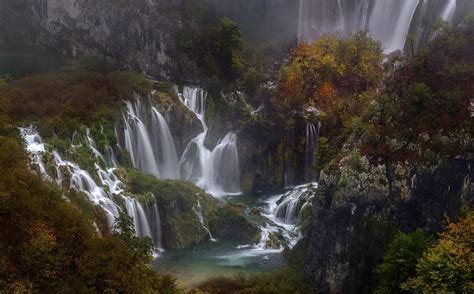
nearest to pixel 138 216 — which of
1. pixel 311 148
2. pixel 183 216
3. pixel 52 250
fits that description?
pixel 183 216

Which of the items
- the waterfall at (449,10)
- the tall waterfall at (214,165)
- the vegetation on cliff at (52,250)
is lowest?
the vegetation on cliff at (52,250)

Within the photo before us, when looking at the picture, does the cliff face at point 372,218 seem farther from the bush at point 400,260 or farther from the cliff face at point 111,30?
the cliff face at point 111,30

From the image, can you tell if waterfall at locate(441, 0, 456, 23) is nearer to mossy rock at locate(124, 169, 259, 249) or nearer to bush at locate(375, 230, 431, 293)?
mossy rock at locate(124, 169, 259, 249)

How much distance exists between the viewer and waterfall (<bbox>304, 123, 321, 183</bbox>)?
34031 mm

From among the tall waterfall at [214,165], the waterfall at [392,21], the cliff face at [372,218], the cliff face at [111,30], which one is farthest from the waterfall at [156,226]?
the waterfall at [392,21]

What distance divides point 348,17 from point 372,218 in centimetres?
3561

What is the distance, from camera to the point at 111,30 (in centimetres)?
4225

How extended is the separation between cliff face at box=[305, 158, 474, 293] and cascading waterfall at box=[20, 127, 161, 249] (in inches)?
387

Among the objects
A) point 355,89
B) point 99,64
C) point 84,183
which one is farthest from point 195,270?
point 99,64

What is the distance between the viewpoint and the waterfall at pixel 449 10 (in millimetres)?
39156

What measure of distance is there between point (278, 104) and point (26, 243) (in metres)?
25.2

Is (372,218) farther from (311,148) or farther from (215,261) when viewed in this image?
(311,148)

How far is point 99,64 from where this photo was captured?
39.4 meters

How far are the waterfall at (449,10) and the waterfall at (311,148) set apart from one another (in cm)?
1592
